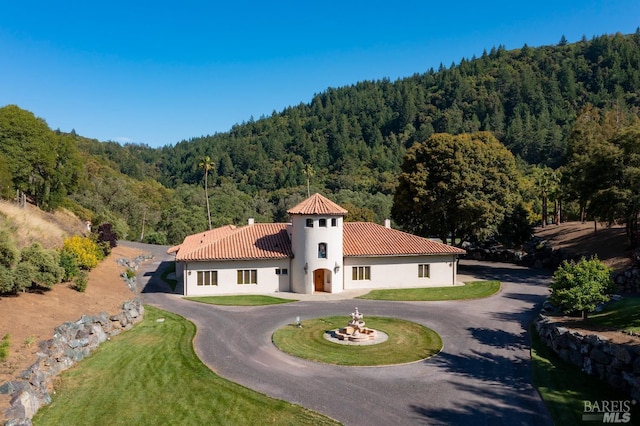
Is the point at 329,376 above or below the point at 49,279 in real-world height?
below

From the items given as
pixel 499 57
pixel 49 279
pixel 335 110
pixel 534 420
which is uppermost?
pixel 499 57

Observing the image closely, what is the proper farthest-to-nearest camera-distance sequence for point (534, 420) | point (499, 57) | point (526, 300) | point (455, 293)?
point (499, 57) → point (455, 293) → point (526, 300) → point (534, 420)

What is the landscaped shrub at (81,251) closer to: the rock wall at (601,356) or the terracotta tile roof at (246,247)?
the terracotta tile roof at (246,247)

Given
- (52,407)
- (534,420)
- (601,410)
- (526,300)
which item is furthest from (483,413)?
(526,300)

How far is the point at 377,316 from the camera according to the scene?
27.4 metres

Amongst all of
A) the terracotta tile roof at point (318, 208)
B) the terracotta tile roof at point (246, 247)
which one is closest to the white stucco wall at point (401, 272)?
the terracotta tile roof at point (318, 208)

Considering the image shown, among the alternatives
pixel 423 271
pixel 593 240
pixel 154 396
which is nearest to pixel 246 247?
pixel 423 271

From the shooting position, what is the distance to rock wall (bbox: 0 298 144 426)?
13.6 m

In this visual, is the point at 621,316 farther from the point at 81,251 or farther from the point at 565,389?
the point at 81,251

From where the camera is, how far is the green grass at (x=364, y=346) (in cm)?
1991

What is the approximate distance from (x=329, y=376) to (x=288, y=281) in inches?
687

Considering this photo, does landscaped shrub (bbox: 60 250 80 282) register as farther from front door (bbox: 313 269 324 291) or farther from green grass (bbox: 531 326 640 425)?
green grass (bbox: 531 326 640 425)

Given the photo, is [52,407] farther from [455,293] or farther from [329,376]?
[455,293]

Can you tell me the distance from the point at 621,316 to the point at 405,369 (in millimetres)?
11252
